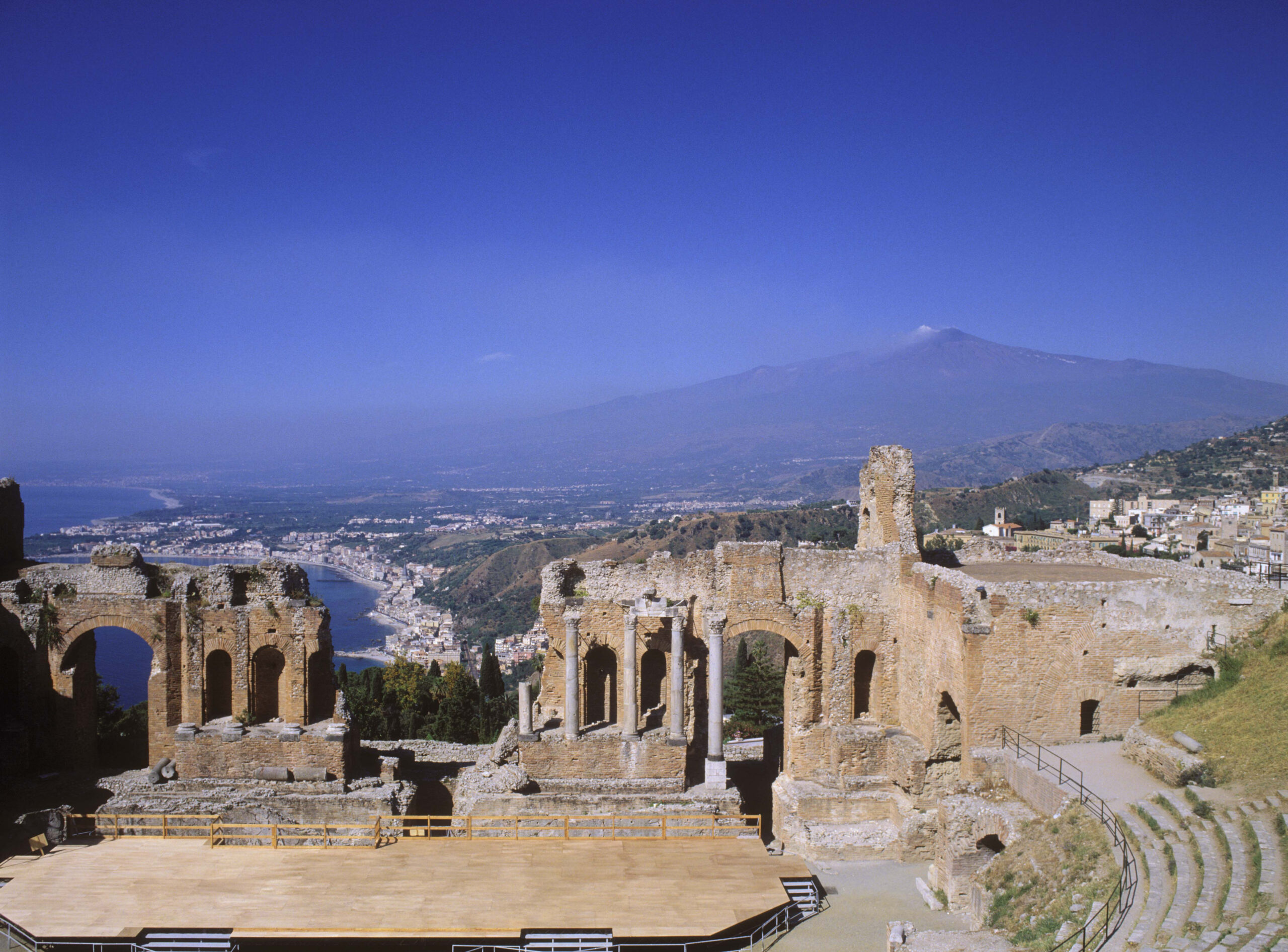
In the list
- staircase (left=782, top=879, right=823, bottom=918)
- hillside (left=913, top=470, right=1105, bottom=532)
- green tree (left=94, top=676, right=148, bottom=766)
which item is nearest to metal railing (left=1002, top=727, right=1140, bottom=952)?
staircase (left=782, top=879, right=823, bottom=918)

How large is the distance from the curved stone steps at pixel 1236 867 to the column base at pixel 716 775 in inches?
380

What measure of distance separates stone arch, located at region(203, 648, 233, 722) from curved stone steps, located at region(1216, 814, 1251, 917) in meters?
19.6

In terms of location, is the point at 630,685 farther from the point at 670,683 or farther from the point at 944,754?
the point at 944,754

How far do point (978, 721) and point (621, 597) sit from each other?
29.1 feet

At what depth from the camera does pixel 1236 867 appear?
12055mm

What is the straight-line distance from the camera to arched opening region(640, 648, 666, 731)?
23.9m

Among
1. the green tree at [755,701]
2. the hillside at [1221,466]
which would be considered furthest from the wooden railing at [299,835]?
the hillside at [1221,466]

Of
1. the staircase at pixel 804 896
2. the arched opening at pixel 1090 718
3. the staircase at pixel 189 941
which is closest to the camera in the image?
the staircase at pixel 189 941

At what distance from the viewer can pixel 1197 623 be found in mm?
19047

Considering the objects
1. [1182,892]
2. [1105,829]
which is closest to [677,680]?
[1105,829]

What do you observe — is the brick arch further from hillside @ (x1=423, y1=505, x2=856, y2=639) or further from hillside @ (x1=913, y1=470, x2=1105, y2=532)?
hillside @ (x1=913, y1=470, x2=1105, y2=532)

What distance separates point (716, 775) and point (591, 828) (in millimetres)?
3229

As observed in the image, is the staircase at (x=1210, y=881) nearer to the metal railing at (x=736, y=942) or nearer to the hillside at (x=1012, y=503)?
the metal railing at (x=736, y=942)

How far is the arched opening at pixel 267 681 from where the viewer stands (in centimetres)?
2195
